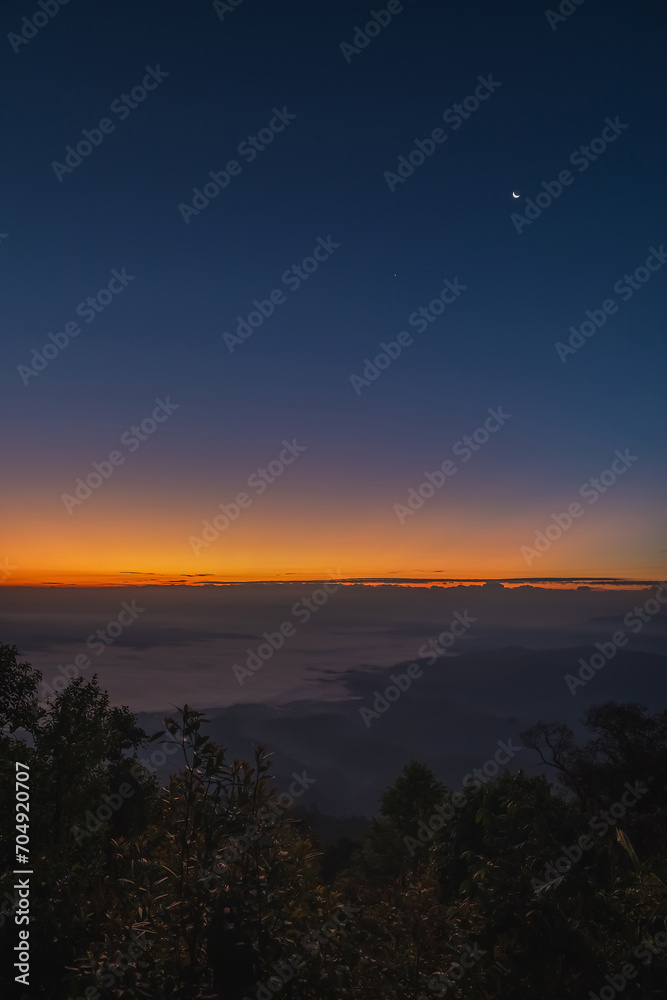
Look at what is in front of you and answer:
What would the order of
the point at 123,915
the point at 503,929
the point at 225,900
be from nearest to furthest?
the point at 225,900
the point at 503,929
the point at 123,915

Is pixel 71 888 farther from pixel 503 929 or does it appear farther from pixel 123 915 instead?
pixel 503 929

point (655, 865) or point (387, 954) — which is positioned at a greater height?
point (387, 954)

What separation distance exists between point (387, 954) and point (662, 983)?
2.22m

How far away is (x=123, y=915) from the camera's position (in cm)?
494

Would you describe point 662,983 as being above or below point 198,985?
below

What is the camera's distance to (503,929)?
4.22 meters

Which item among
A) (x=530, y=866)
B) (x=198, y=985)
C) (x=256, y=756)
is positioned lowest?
(x=198, y=985)

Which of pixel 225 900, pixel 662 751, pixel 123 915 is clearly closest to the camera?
pixel 225 900

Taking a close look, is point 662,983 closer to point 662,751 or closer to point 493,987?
point 493,987

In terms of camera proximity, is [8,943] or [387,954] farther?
[387,954]

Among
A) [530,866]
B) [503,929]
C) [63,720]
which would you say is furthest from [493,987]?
[63,720]

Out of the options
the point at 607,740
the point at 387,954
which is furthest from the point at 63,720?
the point at 607,740

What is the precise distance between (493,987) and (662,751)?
41.1m

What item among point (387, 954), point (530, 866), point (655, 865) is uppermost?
point (530, 866)
